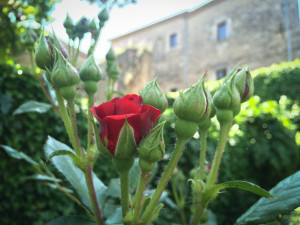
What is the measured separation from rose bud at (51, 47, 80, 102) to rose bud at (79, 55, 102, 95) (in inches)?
3.0

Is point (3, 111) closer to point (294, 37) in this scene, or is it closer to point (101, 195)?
point (101, 195)

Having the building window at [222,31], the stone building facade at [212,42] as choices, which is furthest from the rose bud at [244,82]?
the building window at [222,31]

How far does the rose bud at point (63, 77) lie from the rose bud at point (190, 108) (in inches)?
9.2

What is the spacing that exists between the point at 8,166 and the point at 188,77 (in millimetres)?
13251

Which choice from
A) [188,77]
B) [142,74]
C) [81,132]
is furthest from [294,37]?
[81,132]

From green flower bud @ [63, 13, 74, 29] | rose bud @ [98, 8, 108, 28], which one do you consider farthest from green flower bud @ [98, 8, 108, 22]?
green flower bud @ [63, 13, 74, 29]

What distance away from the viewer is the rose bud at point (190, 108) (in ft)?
1.63

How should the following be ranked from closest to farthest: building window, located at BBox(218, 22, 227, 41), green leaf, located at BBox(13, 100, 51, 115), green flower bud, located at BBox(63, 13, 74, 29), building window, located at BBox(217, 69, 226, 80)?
1. green flower bud, located at BBox(63, 13, 74, 29)
2. green leaf, located at BBox(13, 100, 51, 115)
3. building window, located at BBox(217, 69, 226, 80)
4. building window, located at BBox(218, 22, 227, 41)

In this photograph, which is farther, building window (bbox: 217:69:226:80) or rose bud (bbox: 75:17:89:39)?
building window (bbox: 217:69:226:80)

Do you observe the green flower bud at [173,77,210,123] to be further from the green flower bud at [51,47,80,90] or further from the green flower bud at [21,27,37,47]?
the green flower bud at [21,27,37,47]

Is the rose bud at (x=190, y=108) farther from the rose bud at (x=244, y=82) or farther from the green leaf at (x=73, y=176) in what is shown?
the green leaf at (x=73, y=176)

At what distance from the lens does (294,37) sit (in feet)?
37.3

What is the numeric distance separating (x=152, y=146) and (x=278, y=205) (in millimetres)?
340

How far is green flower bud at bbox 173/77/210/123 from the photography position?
0.50 m
